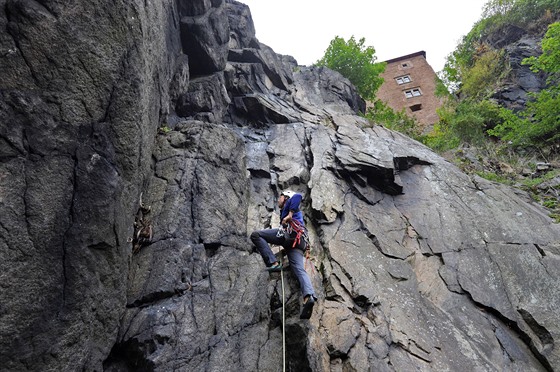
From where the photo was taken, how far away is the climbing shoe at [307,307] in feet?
19.4

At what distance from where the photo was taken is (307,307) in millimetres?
5930

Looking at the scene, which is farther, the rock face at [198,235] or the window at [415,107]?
the window at [415,107]

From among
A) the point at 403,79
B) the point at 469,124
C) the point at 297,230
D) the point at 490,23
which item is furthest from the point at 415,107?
the point at 297,230

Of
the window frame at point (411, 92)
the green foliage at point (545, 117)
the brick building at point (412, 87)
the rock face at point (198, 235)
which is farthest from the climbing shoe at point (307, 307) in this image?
the window frame at point (411, 92)

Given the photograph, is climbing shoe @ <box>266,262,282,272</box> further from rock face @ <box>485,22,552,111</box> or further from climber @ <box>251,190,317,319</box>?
rock face @ <box>485,22,552,111</box>

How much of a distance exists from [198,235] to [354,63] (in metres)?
20.3

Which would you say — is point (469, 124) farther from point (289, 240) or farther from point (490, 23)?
point (289, 240)

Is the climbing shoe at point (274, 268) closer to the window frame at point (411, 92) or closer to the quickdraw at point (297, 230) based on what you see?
the quickdraw at point (297, 230)

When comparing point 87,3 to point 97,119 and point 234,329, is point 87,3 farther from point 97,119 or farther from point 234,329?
point 234,329

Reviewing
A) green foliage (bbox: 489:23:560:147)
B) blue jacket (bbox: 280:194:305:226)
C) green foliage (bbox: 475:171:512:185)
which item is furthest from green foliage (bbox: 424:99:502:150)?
A: blue jacket (bbox: 280:194:305:226)

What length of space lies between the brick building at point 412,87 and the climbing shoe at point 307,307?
1067 inches

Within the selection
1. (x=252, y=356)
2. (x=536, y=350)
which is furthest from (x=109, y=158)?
(x=536, y=350)

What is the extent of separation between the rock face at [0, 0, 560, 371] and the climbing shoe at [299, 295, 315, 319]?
5.9 inches

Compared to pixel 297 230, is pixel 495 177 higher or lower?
lower
